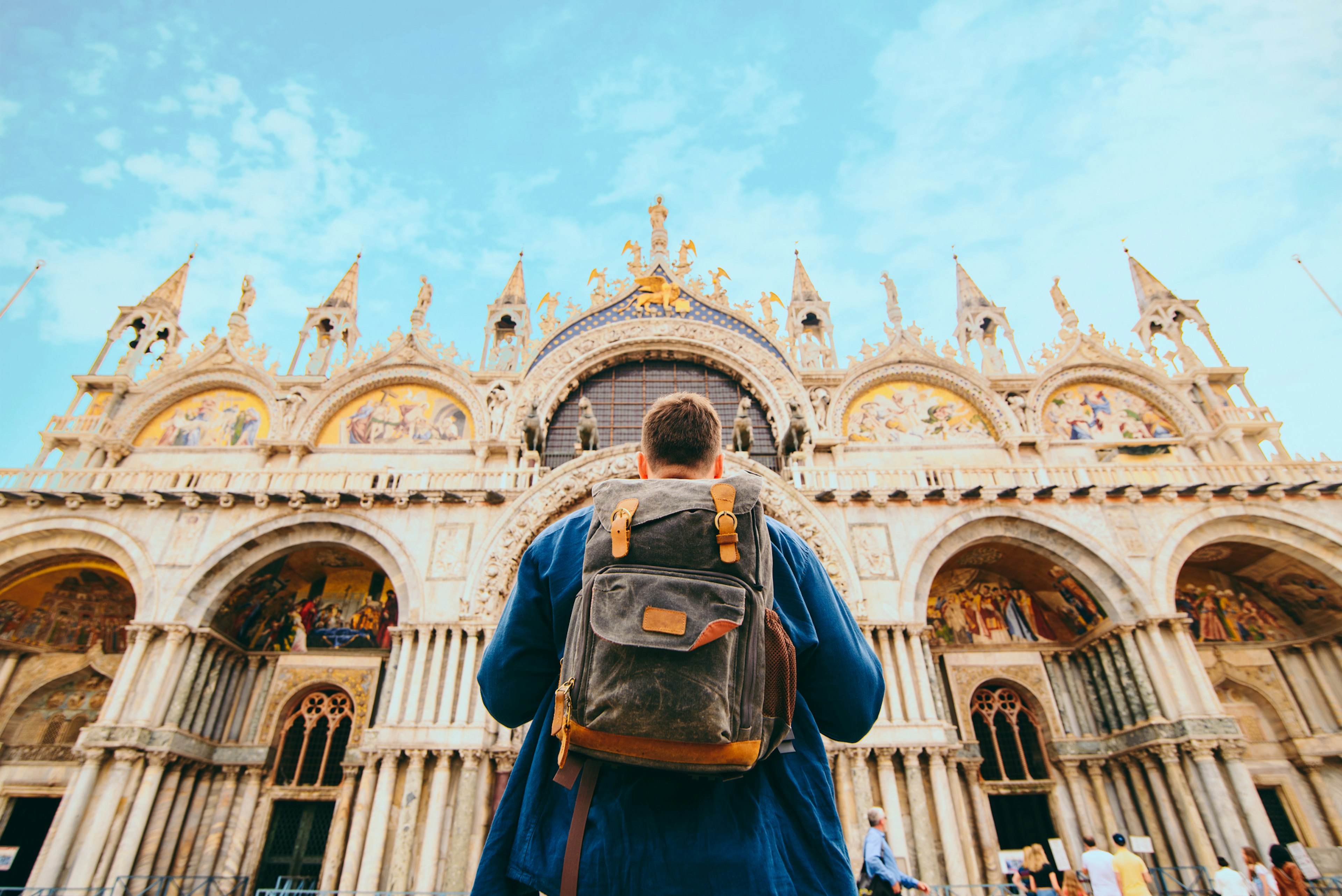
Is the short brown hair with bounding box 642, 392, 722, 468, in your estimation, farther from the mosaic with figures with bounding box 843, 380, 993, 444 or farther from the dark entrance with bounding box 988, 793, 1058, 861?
the mosaic with figures with bounding box 843, 380, 993, 444

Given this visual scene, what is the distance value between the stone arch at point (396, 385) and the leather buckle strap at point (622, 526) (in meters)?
14.9

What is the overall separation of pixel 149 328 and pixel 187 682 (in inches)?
398

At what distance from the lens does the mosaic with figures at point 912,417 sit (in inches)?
646

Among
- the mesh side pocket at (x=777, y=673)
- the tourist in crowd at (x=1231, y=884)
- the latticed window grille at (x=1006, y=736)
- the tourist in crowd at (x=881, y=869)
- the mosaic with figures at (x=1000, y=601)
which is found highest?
the mosaic with figures at (x=1000, y=601)

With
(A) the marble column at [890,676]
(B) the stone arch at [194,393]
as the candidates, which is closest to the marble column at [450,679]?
(A) the marble column at [890,676]

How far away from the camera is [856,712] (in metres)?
1.99

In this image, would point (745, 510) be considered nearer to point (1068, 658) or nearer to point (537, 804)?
point (537, 804)

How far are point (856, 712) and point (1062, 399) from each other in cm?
1739

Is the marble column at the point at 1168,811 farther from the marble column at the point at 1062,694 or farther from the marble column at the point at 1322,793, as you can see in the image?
the marble column at the point at 1322,793

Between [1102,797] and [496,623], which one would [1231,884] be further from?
[496,623]

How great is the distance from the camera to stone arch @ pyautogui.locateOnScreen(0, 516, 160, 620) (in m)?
12.6

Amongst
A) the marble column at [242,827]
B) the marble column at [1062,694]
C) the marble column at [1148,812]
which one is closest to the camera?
the marble column at [1148,812]

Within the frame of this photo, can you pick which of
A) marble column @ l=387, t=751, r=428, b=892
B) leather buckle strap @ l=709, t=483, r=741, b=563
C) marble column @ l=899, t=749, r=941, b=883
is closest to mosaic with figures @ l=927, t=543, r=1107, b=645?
marble column @ l=899, t=749, r=941, b=883

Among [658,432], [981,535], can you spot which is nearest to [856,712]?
[658,432]
